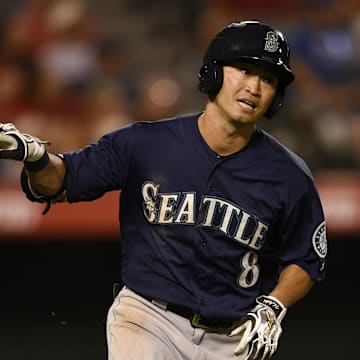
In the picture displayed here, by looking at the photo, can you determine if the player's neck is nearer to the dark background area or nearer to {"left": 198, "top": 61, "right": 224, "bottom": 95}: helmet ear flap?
{"left": 198, "top": 61, "right": 224, "bottom": 95}: helmet ear flap

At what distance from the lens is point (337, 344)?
6.11 metres

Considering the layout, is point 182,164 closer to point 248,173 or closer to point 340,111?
point 248,173

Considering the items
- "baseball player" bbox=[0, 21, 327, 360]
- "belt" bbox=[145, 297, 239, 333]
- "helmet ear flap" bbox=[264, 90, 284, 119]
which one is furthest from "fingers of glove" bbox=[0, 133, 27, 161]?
"helmet ear flap" bbox=[264, 90, 284, 119]

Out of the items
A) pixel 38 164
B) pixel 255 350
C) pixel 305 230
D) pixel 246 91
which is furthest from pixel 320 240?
pixel 38 164

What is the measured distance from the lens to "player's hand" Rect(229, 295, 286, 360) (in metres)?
3.15

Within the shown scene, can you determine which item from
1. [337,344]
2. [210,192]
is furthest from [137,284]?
[337,344]

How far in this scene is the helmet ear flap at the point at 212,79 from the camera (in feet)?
10.9

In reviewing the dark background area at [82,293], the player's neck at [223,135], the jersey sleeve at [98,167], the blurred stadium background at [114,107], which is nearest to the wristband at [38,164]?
the jersey sleeve at [98,167]

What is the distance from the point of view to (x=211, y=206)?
3.30 meters

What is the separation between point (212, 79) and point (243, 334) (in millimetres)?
851

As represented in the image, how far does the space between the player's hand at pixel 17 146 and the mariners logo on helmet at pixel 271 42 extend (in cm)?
82

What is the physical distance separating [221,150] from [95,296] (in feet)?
11.1

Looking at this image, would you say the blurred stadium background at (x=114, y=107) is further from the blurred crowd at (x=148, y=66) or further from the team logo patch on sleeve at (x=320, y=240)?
the team logo patch on sleeve at (x=320, y=240)

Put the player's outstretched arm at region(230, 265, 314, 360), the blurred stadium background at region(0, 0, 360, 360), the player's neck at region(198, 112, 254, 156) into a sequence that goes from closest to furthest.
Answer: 1. the player's outstretched arm at region(230, 265, 314, 360)
2. the player's neck at region(198, 112, 254, 156)
3. the blurred stadium background at region(0, 0, 360, 360)
